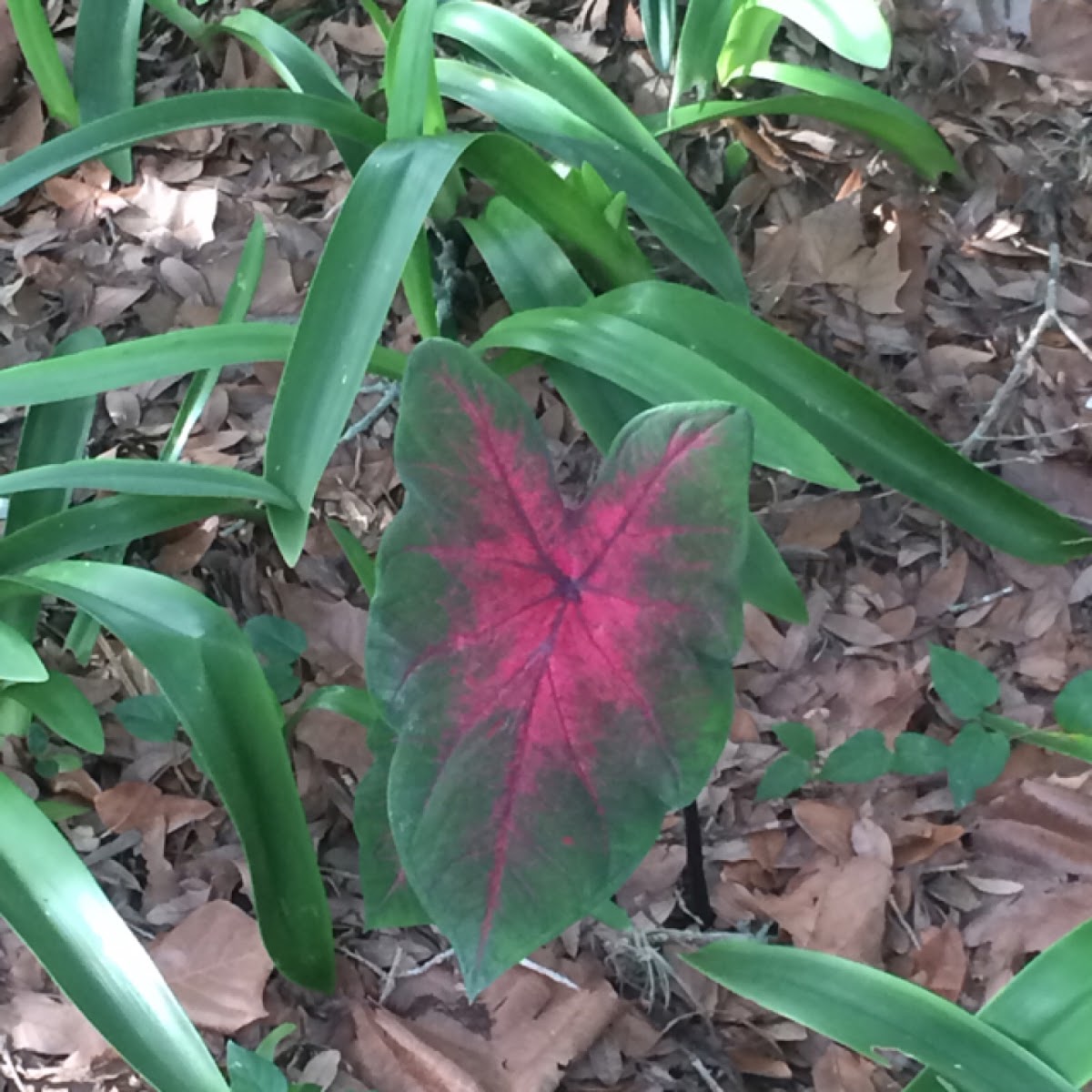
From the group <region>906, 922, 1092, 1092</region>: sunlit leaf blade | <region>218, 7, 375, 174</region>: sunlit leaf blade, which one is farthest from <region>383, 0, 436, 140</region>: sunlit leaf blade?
<region>906, 922, 1092, 1092</region>: sunlit leaf blade

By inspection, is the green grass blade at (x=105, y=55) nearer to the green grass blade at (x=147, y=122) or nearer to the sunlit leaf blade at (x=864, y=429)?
the green grass blade at (x=147, y=122)

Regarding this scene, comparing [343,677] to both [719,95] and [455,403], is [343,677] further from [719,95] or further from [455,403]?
[719,95]

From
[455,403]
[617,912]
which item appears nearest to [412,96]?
[455,403]

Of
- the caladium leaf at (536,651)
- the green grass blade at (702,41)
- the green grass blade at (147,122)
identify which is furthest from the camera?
the green grass blade at (702,41)

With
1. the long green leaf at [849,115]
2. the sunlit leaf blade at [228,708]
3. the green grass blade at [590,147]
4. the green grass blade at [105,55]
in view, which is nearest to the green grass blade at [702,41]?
the long green leaf at [849,115]

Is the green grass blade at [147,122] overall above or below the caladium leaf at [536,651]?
above

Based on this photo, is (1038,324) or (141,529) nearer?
(141,529)
